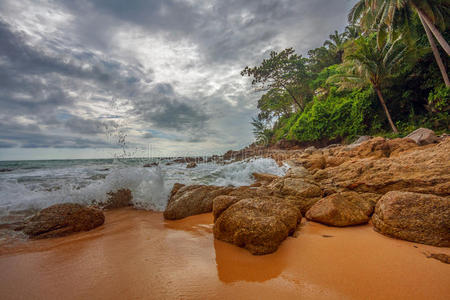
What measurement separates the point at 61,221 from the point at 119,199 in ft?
6.14

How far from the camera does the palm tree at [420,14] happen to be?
10.3 metres

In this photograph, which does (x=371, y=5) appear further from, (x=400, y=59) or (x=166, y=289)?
(x=166, y=289)

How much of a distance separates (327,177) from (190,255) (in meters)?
3.30

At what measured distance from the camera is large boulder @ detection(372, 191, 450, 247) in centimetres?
173

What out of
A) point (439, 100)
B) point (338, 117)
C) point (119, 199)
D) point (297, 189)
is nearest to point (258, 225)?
point (297, 189)

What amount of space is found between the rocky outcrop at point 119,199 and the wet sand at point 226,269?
7.45ft

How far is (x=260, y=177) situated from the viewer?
6.57 metres

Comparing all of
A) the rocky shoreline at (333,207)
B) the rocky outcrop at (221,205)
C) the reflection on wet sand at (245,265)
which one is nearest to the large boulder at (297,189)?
the rocky shoreline at (333,207)

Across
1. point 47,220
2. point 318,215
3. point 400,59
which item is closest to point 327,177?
point 318,215

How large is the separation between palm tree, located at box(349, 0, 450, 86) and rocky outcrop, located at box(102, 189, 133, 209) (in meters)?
16.7

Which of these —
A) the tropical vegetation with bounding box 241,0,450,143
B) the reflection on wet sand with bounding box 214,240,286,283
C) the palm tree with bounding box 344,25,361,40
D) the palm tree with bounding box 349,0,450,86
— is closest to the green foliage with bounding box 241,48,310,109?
the tropical vegetation with bounding box 241,0,450,143

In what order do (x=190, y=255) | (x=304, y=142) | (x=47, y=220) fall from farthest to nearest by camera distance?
(x=304, y=142), (x=47, y=220), (x=190, y=255)

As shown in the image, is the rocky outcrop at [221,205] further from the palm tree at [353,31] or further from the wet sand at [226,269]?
the palm tree at [353,31]

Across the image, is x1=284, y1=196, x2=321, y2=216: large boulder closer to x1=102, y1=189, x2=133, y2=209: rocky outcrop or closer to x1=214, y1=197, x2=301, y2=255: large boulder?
x1=214, y1=197, x2=301, y2=255: large boulder
